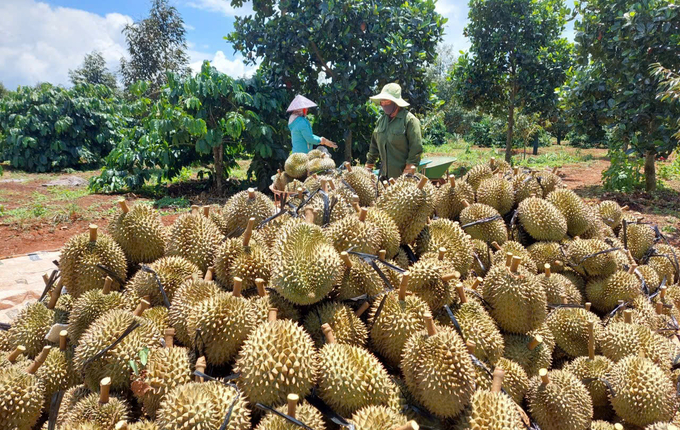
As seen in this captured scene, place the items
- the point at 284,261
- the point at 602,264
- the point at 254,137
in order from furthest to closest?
the point at 254,137 → the point at 602,264 → the point at 284,261

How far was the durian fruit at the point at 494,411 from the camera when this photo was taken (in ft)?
4.88

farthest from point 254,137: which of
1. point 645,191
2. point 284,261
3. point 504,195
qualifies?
point 645,191

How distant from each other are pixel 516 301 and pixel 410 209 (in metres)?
0.75

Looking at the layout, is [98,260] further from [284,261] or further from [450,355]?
[450,355]

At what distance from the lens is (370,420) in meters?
1.38

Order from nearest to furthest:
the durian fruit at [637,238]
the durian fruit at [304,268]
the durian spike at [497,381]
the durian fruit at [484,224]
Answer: the durian spike at [497,381] → the durian fruit at [304,268] → the durian fruit at [484,224] → the durian fruit at [637,238]

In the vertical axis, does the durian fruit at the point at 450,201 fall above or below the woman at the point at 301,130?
below

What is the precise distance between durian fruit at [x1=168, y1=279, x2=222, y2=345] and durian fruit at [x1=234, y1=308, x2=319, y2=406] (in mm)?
308

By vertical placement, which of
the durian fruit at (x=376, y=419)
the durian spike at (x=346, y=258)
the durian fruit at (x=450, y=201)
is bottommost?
the durian fruit at (x=376, y=419)

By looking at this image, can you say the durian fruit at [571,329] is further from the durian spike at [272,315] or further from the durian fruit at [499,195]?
the durian spike at [272,315]

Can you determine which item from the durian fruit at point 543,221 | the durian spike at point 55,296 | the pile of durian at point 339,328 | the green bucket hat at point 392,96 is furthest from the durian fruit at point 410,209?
the green bucket hat at point 392,96

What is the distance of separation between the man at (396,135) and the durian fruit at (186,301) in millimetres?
3716

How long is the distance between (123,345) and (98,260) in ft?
2.18

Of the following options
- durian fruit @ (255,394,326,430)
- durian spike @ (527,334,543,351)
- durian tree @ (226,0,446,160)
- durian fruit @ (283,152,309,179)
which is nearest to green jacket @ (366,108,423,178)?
durian fruit @ (283,152,309,179)
